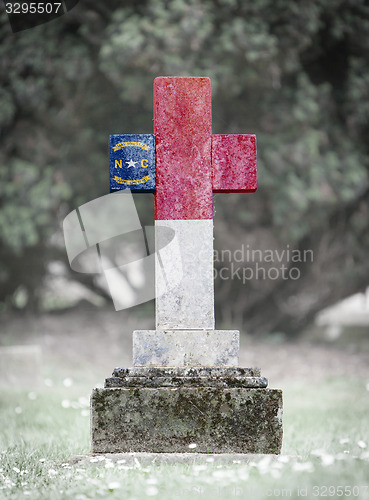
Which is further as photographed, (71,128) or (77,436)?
(71,128)

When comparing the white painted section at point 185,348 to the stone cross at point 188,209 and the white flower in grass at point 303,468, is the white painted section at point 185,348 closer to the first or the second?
the stone cross at point 188,209

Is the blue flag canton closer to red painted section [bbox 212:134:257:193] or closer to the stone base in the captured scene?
red painted section [bbox 212:134:257:193]

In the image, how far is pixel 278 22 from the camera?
335 inches

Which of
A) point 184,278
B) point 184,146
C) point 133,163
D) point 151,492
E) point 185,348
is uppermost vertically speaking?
point 184,146

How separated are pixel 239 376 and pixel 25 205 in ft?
20.0

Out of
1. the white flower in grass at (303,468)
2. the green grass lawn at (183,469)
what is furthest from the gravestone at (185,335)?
the white flower in grass at (303,468)

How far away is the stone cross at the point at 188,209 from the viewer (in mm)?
3641

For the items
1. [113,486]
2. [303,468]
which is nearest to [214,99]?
[303,468]

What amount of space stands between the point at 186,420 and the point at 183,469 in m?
0.32

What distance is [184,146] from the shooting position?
386 centimetres

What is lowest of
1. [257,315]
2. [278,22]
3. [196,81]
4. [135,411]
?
[135,411]

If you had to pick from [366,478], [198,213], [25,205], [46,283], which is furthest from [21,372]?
[366,478]

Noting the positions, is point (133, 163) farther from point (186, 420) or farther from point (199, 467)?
point (199, 467)

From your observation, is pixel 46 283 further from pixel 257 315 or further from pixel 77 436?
pixel 77 436
